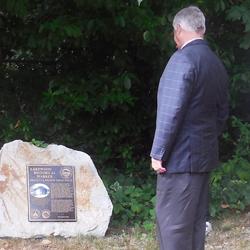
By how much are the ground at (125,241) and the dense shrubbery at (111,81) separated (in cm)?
30

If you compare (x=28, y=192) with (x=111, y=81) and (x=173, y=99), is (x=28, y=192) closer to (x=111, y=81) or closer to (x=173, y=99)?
(x=111, y=81)

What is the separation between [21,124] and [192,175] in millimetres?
3763

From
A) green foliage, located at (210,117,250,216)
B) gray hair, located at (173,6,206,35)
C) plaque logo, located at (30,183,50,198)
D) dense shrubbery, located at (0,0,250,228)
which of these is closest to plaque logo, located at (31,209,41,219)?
plaque logo, located at (30,183,50,198)

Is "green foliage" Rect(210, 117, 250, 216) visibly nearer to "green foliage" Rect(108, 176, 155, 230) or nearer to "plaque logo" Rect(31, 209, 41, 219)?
"green foliage" Rect(108, 176, 155, 230)

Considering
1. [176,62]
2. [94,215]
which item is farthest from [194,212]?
[94,215]

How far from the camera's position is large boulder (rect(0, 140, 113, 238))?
5797 millimetres

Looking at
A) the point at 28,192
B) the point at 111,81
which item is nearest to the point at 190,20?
the point at 28,192

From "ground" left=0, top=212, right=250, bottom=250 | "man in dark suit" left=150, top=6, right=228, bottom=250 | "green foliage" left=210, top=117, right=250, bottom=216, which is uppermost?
"man in dark suit" left=150, top=6, right=228, bottom=250

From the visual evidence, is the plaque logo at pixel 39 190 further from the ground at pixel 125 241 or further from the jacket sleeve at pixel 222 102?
the jacket sleeve at pixel 222 102

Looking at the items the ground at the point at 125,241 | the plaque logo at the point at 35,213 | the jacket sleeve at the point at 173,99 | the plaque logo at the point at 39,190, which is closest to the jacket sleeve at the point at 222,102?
the jacket sleeve at the point at 173,99

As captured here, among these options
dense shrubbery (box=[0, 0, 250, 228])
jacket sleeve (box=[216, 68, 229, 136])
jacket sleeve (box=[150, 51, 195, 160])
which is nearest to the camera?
jacket sleeve (box=[150, 51, 195, 160])

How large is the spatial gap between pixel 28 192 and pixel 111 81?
1662 millimetres

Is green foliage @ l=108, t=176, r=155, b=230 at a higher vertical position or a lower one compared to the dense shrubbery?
lower

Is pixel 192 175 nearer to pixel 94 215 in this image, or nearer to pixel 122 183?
pixel 94 215
